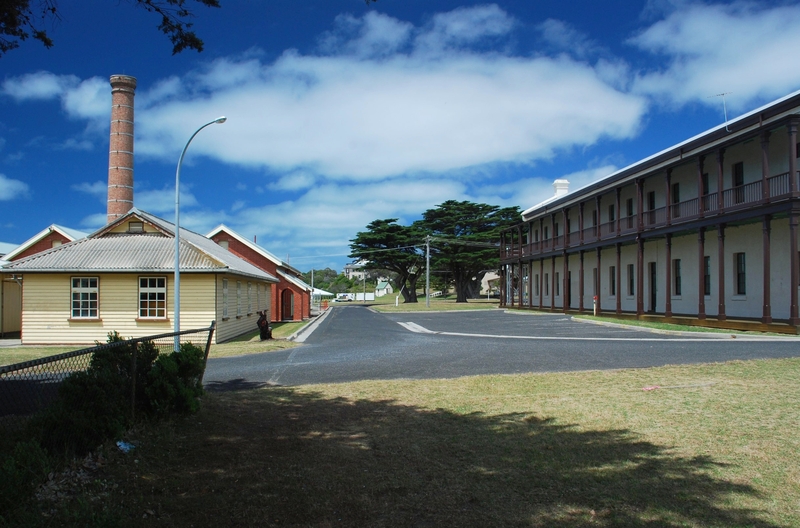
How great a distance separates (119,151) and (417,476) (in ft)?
119

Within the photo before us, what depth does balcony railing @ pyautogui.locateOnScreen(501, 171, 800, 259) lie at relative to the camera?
68.9 feet

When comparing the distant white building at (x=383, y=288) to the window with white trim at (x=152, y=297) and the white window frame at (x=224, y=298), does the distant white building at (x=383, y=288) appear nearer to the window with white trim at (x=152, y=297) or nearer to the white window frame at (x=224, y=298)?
the white window frame at (x=224, y=298)

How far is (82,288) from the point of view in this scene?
2208cm

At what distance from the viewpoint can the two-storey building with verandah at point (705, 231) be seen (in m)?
20.6

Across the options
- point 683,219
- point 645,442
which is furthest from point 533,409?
point 683,219

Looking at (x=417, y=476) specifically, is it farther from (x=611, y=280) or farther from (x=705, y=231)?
(x=611, y=280)

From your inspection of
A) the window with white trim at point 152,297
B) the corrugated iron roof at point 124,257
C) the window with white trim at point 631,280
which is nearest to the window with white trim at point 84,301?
the corrugated iron roof at point 124,257

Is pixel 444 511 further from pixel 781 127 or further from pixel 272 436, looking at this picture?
pixel 781 127

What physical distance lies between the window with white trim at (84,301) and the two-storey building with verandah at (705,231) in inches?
921

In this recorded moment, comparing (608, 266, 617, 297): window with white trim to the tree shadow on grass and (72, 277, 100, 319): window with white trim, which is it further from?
the tree shadow on grass

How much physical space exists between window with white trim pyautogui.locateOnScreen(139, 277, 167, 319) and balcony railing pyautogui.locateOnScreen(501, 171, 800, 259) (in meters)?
21.4

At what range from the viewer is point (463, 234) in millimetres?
68125

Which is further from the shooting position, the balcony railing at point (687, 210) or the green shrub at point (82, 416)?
the balcony railing at point (687, 210)

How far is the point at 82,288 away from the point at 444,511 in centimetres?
2140
